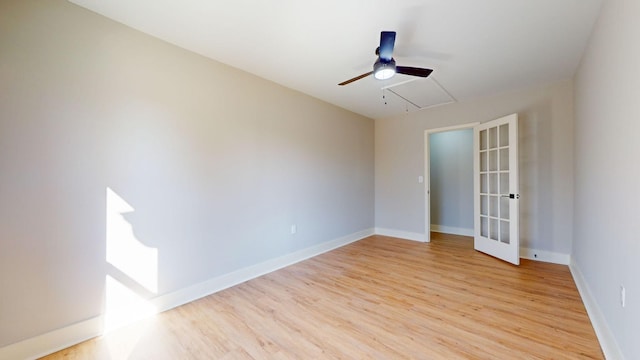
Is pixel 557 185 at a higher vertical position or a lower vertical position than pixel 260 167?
lower

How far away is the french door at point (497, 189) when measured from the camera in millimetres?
3367

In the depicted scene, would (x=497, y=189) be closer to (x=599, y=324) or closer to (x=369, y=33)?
(x=599, y=324)

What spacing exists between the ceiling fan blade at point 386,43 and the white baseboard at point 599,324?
2448 mm

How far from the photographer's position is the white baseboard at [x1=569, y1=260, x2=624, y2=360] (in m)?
1.57

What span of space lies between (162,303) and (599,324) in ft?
11.7

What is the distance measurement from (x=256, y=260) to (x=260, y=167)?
1.16m

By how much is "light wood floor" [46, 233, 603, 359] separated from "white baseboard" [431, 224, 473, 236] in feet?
5.98

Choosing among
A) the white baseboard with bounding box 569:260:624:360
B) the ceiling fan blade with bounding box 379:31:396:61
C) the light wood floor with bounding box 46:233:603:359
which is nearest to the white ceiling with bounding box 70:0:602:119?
the ceiling fan blade with bounding box 379:31:396:61

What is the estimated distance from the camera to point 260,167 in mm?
3152

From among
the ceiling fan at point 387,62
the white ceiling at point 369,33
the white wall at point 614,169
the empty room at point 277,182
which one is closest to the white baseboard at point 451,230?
the empty room at point 277,182

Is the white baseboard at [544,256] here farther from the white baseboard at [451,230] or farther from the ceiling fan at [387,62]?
the ceiling fan at [387,62]

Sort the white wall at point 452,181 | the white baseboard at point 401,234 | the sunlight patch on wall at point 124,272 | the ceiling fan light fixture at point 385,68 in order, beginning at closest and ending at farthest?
the sunlight patch on wall at point 124,272 → the ceiling fan light fixture at point 385,68 → the white baseboard at point 401,234 → the white wall at point 452,181

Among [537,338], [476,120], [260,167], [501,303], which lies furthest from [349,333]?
[476,120]

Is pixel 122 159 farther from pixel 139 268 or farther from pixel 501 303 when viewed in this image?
pixel 501 303
